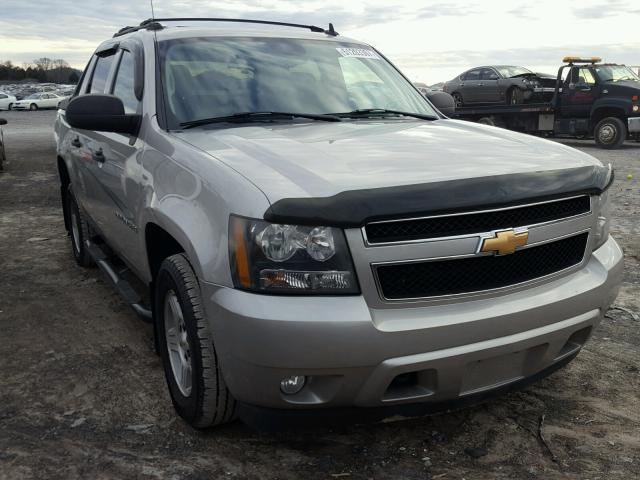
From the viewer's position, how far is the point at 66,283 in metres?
5.43

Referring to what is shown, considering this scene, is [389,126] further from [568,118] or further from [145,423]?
[568,118]

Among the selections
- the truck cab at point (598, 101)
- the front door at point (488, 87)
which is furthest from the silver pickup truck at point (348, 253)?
the front door at point (488, 87)

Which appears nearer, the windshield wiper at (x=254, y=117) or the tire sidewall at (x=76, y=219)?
the windshield wiper at (x=254, y=117)

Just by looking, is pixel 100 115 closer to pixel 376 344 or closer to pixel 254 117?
pixel 254 117

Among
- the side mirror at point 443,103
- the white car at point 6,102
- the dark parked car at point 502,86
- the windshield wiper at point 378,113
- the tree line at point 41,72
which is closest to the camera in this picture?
the windshield wiper at point 378,113

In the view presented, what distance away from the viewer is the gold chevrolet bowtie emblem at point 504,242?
245 centimetres

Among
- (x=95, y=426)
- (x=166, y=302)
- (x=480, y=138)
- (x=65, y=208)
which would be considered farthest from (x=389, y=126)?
(x=65, y=208)

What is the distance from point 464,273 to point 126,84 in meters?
2.55

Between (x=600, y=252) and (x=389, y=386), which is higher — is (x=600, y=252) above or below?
above

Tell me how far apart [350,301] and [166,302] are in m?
1.10

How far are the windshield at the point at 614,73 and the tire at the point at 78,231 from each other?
1523cm

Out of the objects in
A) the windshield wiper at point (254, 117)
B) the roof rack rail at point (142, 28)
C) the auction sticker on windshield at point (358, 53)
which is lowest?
the windshield wiper at point (254, 117)

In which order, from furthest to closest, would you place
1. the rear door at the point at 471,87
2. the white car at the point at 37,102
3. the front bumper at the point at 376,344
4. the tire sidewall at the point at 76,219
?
the white car at the point at 37,102 < the rear door at the point at 471,87 < the tire sidewall at the point at 76,219 < the front bumper at the point at 376,344

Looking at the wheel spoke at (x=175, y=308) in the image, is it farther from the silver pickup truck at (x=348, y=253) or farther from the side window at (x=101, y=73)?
the side window at (x=101, y=73)
